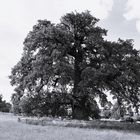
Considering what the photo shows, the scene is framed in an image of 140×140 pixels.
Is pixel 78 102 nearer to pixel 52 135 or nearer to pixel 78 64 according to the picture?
pixel 78 64

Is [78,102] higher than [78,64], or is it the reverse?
[78,64]

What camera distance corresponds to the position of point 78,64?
134 ft

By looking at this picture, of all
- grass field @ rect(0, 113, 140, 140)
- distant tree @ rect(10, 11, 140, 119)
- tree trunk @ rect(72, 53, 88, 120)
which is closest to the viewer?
grass field @ rect(0, 113, 140, 140)

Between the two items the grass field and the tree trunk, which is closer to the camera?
the grass field

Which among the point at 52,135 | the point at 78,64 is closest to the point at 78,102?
the point at 78,64

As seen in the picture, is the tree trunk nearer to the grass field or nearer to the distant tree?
the distant tree

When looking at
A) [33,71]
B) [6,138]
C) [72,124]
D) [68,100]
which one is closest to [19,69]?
[33,71]

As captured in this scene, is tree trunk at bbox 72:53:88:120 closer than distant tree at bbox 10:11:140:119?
No

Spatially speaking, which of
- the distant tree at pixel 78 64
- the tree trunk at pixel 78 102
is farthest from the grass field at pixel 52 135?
the tree trunk at pixel 78 102

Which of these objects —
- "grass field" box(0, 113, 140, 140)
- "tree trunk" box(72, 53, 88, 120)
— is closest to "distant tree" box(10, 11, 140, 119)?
"tree trunk" box(72, 53, 88, 120)

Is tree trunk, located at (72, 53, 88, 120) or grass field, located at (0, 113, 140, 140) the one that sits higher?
tree trunk, located at (72, 53, 88, 120)

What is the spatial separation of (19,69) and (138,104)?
590 inches

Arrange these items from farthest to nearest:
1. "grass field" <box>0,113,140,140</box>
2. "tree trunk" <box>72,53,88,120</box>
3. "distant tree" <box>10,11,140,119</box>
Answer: "tree trunk" <box>72,53,88,120</box> < "distant tree" <box>10,11,140,119</box> < "grass field" <box>0,113,140,140</box>

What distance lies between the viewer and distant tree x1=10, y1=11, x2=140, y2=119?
124ft
